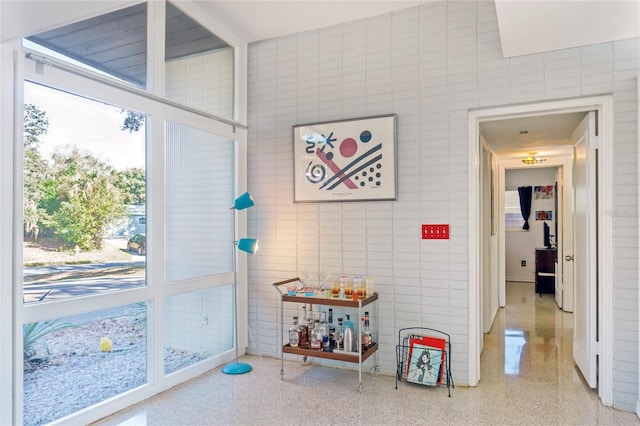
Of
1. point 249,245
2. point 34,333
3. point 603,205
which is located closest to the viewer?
point 34,333

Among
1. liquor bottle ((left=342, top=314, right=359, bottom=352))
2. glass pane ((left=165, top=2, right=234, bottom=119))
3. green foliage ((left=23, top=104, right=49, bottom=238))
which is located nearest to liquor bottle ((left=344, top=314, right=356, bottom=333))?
liquor bottle ((left=342, top=314, right=359, bottom=352))

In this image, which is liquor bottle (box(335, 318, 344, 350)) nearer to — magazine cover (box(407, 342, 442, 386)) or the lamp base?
magazine cover (box(407, 342, 442, 386))

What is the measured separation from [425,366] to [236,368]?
1.59 m

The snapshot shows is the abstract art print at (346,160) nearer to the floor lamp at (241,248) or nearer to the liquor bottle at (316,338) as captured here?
the floor lamp at (241,248)

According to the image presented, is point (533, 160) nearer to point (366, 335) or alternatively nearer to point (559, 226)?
point (559, 226)

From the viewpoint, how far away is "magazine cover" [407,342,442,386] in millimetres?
3227

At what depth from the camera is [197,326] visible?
3.57 meters

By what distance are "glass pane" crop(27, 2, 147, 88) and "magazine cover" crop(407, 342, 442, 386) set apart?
293cm

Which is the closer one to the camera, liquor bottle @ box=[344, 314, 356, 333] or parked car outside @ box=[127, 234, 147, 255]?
parked car outside @ box=[127, 234, 147, 255]

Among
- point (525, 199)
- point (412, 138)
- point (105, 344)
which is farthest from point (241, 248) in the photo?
point (525, 199)

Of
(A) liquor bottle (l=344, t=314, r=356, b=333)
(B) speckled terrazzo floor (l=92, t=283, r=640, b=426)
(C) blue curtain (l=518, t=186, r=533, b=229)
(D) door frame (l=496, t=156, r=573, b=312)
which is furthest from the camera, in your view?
(C) blue curtain (l=518, t=186, r=533, b=229)

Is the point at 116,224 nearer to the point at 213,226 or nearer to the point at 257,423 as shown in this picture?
the point at 213,226

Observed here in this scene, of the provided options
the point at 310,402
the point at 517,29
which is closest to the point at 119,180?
the point at 310,402

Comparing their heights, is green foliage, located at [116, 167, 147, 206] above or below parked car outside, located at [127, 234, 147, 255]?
above
